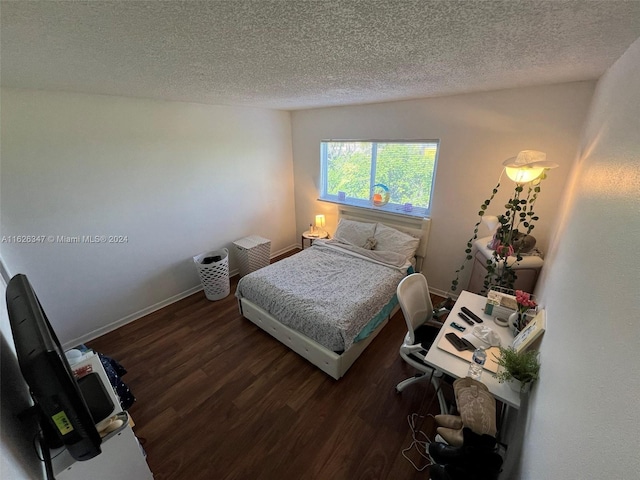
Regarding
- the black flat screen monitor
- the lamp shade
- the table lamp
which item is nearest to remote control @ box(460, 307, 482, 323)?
the lamp shade

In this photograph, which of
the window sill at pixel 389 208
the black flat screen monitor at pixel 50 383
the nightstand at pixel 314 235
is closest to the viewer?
the black flat screen monitor at pixel 50 383

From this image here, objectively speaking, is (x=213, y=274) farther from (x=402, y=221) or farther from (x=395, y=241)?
(x=402, y=221)

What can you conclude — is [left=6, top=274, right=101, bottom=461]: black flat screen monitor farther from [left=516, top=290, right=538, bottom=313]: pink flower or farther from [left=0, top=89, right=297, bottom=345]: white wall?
[left=516, top=290, right=538, bottom=313]: pink flower

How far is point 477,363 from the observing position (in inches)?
53.8

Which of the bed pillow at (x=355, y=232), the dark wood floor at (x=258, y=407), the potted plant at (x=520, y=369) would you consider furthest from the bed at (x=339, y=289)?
the potted plant at (x=520, y=369)

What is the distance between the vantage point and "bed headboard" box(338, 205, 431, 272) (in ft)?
9.85

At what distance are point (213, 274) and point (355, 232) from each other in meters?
1.82

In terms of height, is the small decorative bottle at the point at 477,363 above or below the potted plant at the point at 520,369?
below

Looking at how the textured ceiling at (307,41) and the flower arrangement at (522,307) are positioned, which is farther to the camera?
the flower arrangement at (522,307)

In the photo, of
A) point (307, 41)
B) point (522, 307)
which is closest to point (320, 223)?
point (522, 307)

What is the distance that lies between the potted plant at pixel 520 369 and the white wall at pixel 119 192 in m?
3.17

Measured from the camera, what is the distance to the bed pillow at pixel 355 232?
320 cm

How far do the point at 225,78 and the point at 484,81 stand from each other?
1.90 meters

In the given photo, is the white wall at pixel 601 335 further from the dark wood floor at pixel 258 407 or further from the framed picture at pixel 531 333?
the dark wood floor at pixel 258 407
